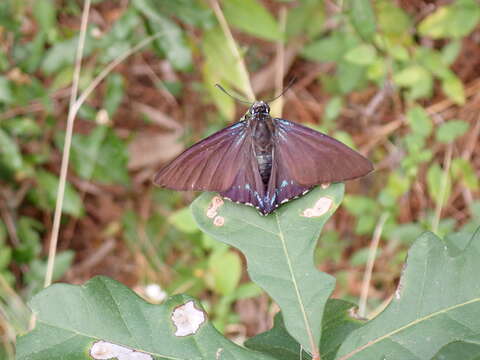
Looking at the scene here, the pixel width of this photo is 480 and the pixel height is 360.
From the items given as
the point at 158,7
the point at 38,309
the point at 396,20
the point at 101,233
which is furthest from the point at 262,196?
the point at 101,233

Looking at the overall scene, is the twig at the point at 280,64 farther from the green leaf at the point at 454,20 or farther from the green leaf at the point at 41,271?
the green leaf at the point at 41,271

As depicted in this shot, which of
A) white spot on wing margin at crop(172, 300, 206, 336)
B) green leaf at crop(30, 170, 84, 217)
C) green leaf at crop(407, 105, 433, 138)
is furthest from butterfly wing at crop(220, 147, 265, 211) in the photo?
green leaf at crop(30, 170, 84, 217)

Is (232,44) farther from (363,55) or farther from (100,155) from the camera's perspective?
(100,155)

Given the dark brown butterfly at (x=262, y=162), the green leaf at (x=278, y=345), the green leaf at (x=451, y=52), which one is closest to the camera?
the green leaf at (x=278, y=345)

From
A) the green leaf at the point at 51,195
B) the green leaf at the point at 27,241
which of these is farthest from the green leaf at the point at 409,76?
the green leaf at the point at 27,241

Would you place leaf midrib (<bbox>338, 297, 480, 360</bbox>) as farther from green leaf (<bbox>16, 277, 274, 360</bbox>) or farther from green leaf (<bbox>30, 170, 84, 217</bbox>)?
green leaf (<bbox>30, 170, 84, 217</bbox>)

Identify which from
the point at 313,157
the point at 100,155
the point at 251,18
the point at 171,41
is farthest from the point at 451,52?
the point at 100,155

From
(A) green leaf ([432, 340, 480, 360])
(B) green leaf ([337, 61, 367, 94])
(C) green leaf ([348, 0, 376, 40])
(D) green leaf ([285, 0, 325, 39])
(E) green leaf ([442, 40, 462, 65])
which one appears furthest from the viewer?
(D) green leaf ([285, 0, 325, 39])
